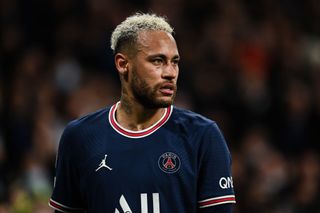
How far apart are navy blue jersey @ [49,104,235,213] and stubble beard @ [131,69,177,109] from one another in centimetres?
12

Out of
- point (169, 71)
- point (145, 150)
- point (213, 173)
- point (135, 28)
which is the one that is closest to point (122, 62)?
point (135, 28)

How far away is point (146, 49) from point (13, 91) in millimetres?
4976

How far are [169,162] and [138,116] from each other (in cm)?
32

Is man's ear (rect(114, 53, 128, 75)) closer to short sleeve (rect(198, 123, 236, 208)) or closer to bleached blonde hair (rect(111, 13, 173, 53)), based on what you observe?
bleached blonde hair (rect(111, 13, 173, 53))

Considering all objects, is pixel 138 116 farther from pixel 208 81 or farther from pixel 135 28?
→ pixel 208 81

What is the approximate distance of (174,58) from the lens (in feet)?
14.0

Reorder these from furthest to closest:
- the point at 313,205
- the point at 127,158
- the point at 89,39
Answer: the point at 89,39 < the point at 313,205 < the point at 127,158

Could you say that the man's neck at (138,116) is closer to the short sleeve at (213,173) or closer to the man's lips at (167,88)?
the man's lips at (167,88)

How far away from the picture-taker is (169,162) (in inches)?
165

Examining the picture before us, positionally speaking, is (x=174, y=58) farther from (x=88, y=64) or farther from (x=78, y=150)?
(x=88, y=64)

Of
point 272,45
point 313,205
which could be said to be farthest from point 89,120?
point 272,45

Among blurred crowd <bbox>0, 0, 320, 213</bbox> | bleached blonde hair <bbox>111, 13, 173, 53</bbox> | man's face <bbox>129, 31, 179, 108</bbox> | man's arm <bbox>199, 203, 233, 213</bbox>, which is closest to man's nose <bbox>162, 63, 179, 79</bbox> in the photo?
man's face <bbox>129, 31, 179, 108</bbox>

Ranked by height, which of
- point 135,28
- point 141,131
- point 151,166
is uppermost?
point 135,28

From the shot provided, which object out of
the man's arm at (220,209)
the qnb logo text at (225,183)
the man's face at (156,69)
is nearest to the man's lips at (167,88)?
the man's face at (156,69)
